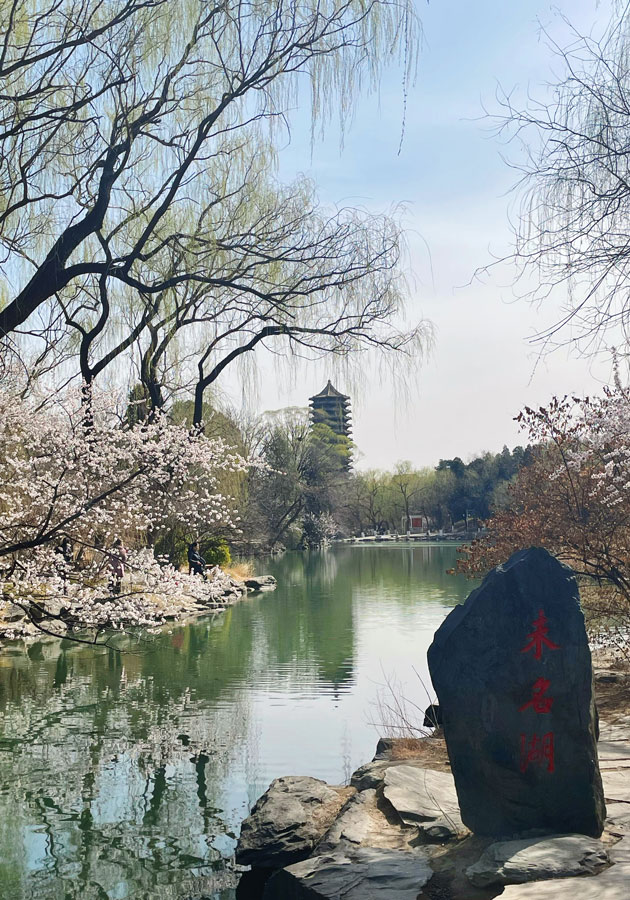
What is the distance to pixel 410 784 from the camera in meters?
4.33

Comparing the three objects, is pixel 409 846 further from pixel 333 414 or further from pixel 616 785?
pixel 333 414

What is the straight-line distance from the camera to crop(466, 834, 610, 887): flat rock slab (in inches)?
113

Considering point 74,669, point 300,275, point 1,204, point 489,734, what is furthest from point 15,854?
point 300,275

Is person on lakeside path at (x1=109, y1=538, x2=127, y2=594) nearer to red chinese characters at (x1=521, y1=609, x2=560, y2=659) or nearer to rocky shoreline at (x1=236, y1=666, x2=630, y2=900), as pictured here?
rocky shoreline at (x1=236, y1=666, x2=630, y2=900)

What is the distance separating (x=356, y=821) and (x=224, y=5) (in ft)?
17.7

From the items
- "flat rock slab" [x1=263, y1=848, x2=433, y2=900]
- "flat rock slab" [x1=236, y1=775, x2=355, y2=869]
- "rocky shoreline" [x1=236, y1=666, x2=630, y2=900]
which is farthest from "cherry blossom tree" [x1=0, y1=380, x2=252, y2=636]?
"flat rock slab" [x1=263, y1=848, x2=433, y2=900]

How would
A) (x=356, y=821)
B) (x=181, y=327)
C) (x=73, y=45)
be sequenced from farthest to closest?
(x=181, y=327)
(x=73, y=45)
(x=356, y=821)

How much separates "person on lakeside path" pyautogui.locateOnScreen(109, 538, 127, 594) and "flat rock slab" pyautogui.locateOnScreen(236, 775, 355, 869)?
2.33 metres

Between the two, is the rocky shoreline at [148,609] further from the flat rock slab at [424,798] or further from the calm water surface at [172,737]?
the flat rock slab at [424,798]

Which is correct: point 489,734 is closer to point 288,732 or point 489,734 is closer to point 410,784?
point 410,784

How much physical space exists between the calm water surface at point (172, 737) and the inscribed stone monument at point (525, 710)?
154 cm

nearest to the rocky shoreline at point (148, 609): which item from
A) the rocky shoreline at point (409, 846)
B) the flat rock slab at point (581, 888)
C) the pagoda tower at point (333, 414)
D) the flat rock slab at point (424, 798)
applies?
the rocky shoreline at point (409, 846)

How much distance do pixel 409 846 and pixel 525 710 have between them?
2.84ft

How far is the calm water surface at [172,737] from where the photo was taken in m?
4.40
